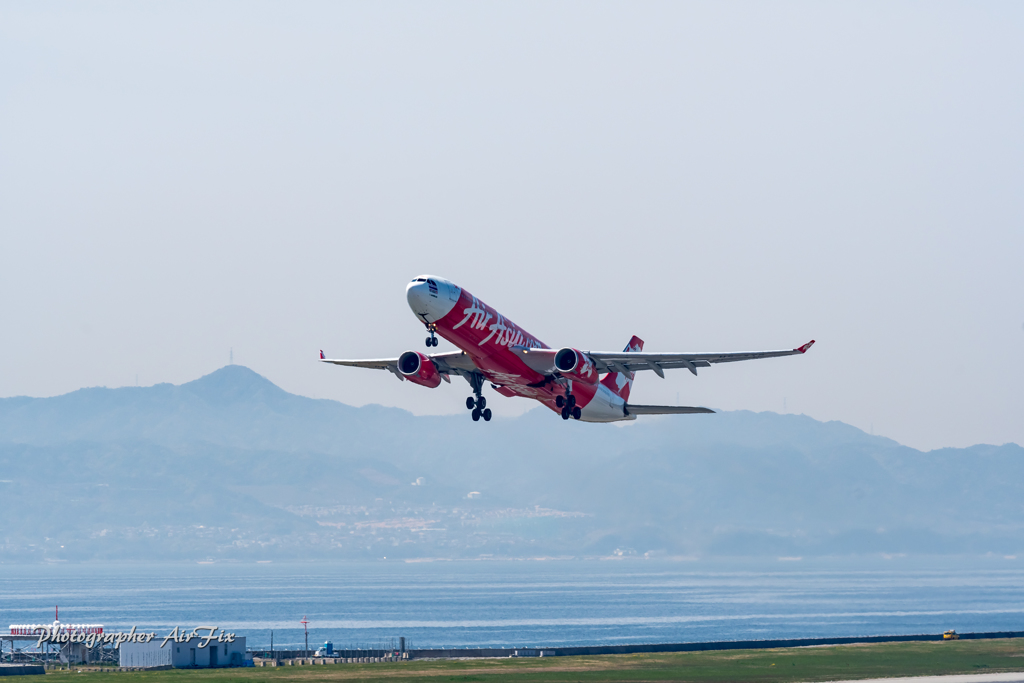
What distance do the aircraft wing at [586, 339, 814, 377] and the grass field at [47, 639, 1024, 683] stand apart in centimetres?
2302

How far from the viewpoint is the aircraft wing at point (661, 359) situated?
63.2 meters

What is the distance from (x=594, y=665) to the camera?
86.7m

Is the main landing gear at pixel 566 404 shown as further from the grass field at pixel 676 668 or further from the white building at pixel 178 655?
the white building at pixel 178 655

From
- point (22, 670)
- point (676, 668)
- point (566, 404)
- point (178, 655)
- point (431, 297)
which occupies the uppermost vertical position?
point (431, 297)

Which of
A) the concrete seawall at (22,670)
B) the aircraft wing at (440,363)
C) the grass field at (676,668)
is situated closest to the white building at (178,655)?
the grass field at (676,668)

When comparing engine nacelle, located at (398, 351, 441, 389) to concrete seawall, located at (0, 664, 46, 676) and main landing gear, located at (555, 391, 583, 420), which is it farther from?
concrete seawall, located at (0, 664, 46, 676)

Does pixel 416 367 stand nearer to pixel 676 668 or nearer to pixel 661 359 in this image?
pixel 661 359

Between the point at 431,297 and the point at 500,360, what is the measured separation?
22.1 ft

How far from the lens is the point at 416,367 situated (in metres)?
63.2

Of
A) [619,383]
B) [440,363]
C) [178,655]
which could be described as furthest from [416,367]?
[178,655]

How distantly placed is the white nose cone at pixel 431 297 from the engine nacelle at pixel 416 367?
5.35 m

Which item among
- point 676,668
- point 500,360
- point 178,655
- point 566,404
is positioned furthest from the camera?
point 178,655

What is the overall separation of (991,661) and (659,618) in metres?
110

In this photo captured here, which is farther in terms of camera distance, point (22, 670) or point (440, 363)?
point (22, 670)
